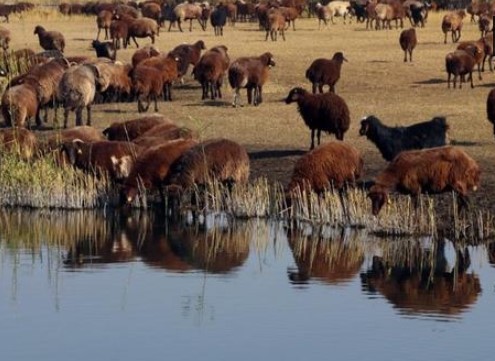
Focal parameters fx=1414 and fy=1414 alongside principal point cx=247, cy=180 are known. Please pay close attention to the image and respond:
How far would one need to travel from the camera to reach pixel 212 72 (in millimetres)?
28688

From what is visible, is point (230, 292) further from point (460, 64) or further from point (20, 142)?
point (460, 64)

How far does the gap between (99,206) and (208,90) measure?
479 inches

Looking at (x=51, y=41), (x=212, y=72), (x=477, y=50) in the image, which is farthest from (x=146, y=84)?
(x=51, y=41)

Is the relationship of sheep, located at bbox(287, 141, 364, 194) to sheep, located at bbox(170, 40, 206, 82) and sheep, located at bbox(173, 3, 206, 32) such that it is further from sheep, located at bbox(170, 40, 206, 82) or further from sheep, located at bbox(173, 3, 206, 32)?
sheep, located at bbox(173, 3, 206, 32)

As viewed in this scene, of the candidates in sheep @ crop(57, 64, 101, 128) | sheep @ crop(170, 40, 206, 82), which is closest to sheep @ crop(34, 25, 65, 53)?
sheep @ crop(170, 40, 206, 82)

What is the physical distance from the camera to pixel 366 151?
21156 mm

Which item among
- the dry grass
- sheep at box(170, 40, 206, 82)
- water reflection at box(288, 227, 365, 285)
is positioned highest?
sheep at box(170, 40, 206, 82)

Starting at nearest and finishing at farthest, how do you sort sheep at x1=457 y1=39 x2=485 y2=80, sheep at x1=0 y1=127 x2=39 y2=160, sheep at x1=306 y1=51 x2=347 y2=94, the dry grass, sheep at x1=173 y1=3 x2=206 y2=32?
the dry grass → sheep at x1=0 y1=127 x2=39 y2=160 → sheep at x1=306 y1=51 x2=347 y2=94 → sheep at x1=457 y1=39 x2=485 y2=80 → sheep at x1=173 y1=3 x2=206 y2=32

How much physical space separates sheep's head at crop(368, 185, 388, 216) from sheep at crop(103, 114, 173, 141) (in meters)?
5.19

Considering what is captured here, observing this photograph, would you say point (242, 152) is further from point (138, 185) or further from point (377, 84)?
point (377, 84)

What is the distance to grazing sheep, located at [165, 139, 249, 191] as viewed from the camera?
16.9 metres

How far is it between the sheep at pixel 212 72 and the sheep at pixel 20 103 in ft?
17.0

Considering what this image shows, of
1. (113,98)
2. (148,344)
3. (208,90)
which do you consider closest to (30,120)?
(113,98)

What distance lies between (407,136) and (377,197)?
296cm
